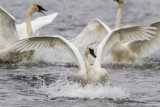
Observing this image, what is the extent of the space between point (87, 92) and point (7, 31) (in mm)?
4264

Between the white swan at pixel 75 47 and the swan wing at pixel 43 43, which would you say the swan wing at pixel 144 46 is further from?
the swan wing at pixel 43 43

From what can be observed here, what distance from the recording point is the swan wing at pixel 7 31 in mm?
13156

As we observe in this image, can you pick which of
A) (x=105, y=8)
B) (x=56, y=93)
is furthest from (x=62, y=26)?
(x=56, y=93)

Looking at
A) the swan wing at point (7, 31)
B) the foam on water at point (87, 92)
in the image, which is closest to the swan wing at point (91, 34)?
the swan wing at point (7, 31)

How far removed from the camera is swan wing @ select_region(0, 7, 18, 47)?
13156 mm

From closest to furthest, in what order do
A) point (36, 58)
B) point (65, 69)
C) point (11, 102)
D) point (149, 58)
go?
point (11, 102), point (65, 69), point (36, 58), point (149, 58)

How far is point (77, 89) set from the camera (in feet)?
33.0

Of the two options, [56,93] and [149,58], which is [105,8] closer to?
[149,58]

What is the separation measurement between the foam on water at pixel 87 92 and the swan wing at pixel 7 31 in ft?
10.6

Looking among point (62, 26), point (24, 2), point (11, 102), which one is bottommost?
point (11, 102)

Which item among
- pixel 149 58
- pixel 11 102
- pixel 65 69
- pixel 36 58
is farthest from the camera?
pixel 149 58

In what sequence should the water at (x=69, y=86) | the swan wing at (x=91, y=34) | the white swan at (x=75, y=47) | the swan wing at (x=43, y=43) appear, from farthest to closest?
the swan wing at (x=91, y=34)
the swan wing at (x=43, y=43)
the white swan at (x=75, y=47)
the water at (x=69, y=86)

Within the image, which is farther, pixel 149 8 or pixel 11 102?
pixel 149 8

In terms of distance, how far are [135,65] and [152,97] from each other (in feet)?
11.5
